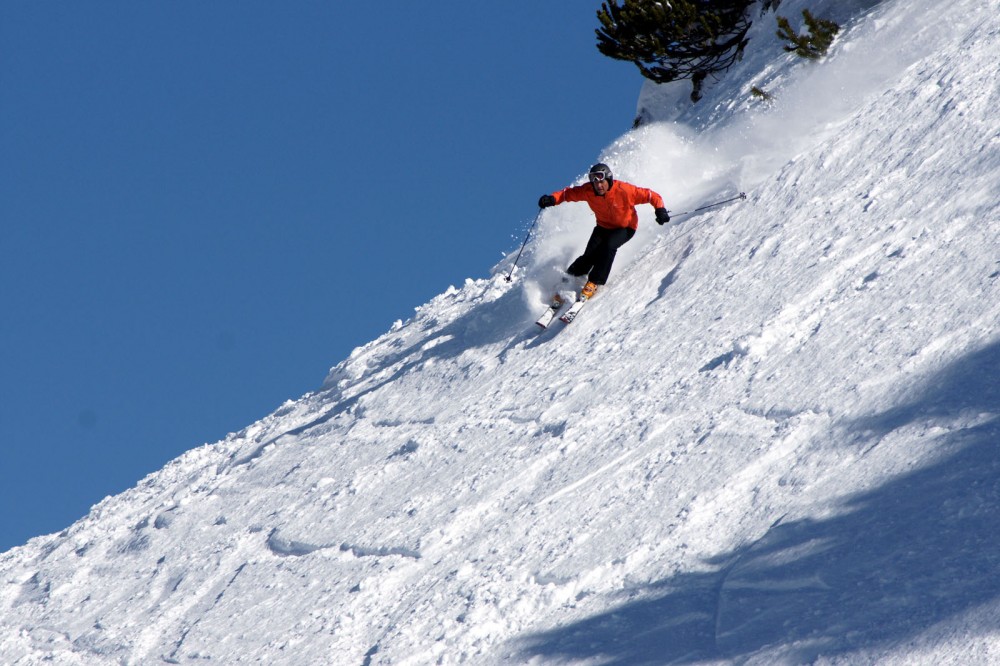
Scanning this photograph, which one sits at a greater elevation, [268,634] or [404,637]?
[268,634]

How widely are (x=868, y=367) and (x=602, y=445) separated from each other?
1846 mm

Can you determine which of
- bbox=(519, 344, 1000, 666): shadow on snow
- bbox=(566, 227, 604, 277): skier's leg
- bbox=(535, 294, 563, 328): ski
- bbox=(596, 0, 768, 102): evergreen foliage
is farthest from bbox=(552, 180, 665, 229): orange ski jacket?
bbox=(519, 344, 1000, 666): shadow on snow

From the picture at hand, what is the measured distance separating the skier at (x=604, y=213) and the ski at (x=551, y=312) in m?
0.28

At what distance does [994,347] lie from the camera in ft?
20.1

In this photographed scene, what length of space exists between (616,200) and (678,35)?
3.82 meters

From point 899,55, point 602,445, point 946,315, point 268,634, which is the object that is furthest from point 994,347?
point 899,55

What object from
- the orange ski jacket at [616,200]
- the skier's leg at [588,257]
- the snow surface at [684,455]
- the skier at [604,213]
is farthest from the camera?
the skier's leg at [588,257]

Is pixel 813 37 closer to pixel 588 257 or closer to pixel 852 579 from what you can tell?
pixel 588 257

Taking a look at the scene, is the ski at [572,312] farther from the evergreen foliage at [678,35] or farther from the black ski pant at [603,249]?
the evergreen foliage at [678,35]

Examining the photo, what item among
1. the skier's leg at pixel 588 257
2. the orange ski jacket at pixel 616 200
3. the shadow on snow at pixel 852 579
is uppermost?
the orange ski jacket at pixel 616 200

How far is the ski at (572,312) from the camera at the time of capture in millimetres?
10398

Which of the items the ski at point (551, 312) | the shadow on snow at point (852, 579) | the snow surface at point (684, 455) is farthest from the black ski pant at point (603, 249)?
the shadow on snow at point (852, 579)

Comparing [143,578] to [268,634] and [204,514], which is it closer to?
[204,514]

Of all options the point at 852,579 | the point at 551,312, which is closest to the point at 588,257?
the point at 551,312
